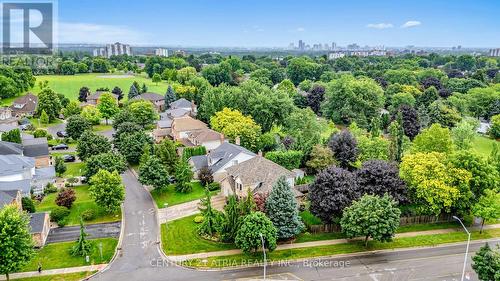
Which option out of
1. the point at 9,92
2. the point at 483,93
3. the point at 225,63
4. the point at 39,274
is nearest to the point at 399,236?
the point at 39,274

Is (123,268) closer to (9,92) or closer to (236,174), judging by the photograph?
(236,174)

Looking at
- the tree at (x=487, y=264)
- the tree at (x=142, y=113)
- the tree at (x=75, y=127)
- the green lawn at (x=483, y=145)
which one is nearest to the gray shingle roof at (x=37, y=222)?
the tree at (x=75, y=127)

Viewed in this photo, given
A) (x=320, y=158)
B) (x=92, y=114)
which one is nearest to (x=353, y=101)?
(x=320, y=158)

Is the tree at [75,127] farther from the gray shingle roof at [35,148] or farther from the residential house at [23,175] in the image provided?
the residential house at [23,175]

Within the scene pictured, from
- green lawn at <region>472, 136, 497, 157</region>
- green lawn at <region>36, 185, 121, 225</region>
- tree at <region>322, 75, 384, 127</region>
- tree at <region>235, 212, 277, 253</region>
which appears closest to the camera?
tree at <region>235, 212, 277, 253</region>

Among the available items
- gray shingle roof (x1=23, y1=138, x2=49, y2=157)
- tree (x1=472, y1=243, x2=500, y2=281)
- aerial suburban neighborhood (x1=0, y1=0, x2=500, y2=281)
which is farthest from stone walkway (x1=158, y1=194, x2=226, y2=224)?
tree (x1=472, y1=243, x2=500, y2=281)

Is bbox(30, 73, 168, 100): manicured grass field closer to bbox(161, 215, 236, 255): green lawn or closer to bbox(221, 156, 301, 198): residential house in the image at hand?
bbox(221, 156, 301, 198): residential house
